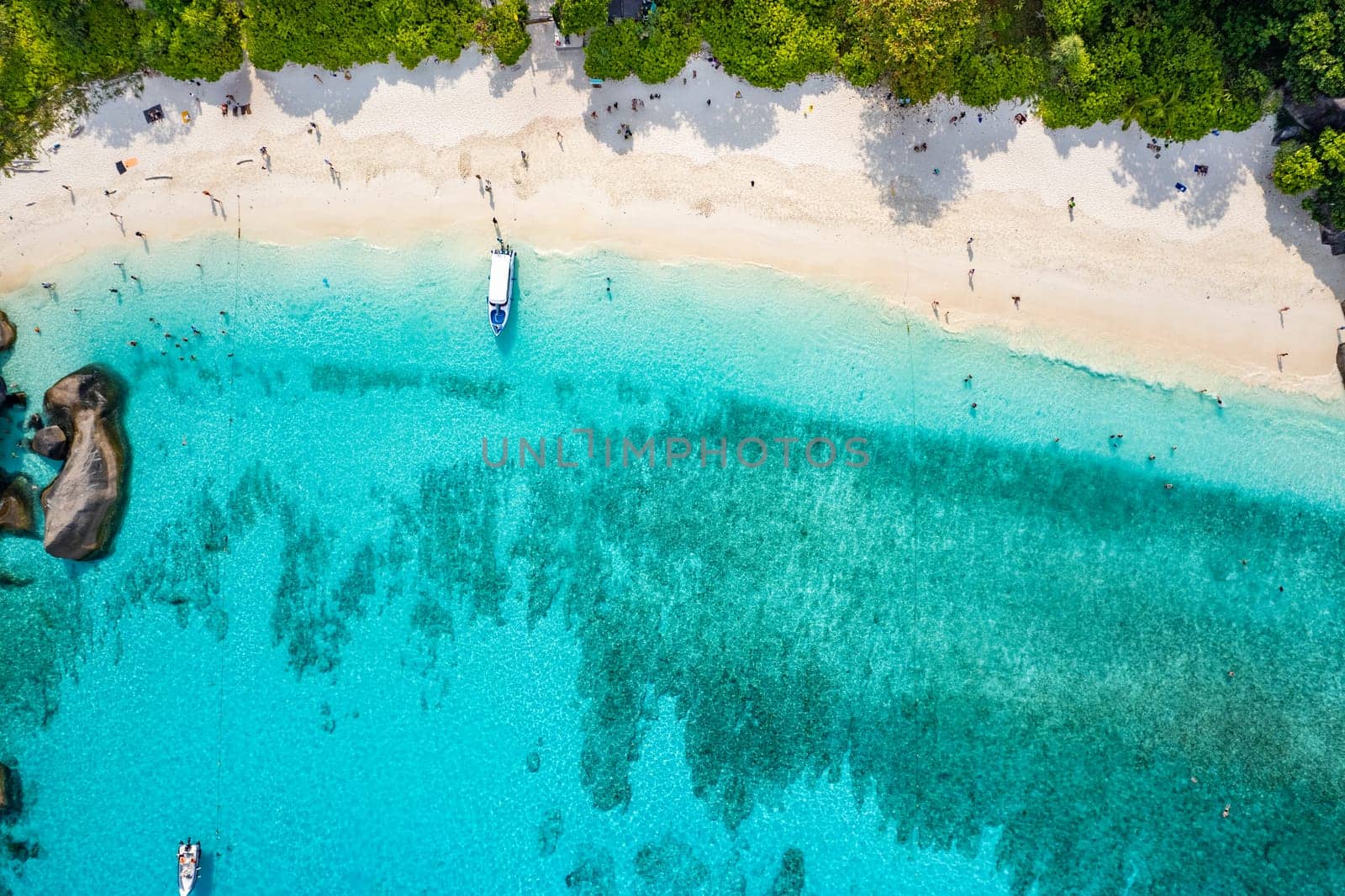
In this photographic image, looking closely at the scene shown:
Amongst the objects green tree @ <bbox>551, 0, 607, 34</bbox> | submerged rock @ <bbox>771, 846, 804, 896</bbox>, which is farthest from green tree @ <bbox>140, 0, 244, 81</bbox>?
submerged rock @ <bbox>771, 846, 804, 896</bbox>

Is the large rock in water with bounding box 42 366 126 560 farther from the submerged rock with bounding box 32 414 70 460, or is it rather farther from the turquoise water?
the turquoise water

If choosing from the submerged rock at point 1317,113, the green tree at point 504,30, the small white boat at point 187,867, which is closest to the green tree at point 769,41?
the green tree at point 504,30

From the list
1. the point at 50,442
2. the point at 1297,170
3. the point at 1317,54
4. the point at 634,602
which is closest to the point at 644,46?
the point at 634,602

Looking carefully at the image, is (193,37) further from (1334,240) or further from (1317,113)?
(1334,240)

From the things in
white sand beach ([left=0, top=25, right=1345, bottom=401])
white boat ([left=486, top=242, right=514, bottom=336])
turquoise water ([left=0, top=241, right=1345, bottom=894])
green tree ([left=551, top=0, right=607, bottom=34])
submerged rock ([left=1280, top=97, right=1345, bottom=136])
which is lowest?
turquoise water ([left=0, top=241, right=1345, bottom=894])

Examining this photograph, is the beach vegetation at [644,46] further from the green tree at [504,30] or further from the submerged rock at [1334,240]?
the submerged rock at [1334,240]

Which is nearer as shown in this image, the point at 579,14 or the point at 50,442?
the point at 579,14
